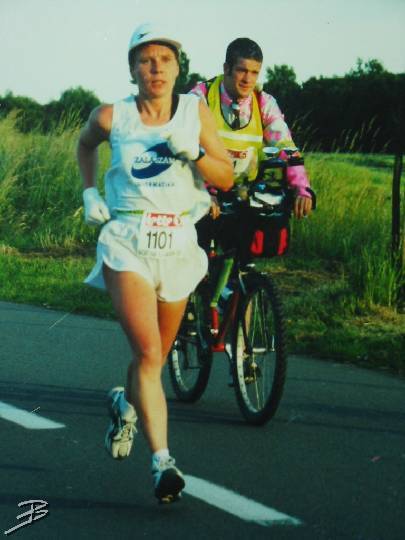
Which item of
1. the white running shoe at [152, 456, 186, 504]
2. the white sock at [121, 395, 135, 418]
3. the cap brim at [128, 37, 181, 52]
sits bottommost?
the white running shoe at [152, 456, 186, 504]

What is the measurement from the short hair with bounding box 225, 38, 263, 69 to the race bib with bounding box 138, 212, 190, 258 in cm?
190

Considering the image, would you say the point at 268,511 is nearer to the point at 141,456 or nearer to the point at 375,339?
the point at 141,456

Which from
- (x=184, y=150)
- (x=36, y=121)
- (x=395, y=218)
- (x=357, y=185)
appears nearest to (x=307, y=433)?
(x=184, y=150)

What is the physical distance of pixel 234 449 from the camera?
602 centimetres

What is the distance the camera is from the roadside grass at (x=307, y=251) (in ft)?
31.6

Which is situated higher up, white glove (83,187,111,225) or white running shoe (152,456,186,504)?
white glove (83,187,111,225)

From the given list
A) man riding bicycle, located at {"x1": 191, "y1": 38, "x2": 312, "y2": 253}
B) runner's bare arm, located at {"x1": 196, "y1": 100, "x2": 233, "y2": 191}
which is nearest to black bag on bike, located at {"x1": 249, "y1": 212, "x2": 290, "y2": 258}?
man riding bicycle, located at {"x1": 191, "y1": 38, "x2": 312, "y2": 253}

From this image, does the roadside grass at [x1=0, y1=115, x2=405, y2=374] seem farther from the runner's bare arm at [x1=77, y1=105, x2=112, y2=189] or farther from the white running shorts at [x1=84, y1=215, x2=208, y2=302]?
the runner's bare arm at [x1=77, y1=105, x2=112, y2=189]

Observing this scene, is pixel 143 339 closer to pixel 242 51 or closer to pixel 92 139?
pixel 92 139

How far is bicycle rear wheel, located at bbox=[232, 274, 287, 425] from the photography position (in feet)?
20.7

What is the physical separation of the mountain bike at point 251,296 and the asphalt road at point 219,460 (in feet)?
0.78

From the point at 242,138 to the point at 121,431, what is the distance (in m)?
2.19

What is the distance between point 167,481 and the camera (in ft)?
15.9

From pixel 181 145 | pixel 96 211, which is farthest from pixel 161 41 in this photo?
pixel 96 211
